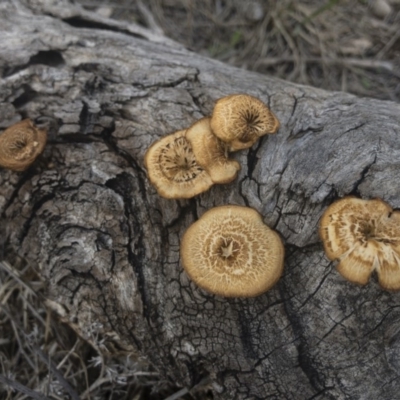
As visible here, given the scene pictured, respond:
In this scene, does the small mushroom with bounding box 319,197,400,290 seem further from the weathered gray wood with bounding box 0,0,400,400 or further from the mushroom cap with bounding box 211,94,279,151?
the mushroom cap with bounding box 211,94,279,151

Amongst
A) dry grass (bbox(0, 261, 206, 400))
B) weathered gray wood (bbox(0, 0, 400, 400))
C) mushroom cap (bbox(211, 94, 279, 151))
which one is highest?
mushroom cap (bbox(211, 94, 279, 151))

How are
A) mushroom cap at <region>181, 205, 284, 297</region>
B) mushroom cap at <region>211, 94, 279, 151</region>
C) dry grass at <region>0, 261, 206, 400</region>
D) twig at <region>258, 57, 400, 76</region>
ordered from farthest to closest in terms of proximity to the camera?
twig at <region>258, 57, 400, 76</region> < dry grass at <region>0, 261, 206, 400</region> < mushroom cap at <region>211, 94, 279, 151</region> < mushroom cap at <region>181, 205, 284, 297</region>

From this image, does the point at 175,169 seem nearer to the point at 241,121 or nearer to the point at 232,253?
the point at 241,121

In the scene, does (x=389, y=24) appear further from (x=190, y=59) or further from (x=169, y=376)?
(x=169, y=376)

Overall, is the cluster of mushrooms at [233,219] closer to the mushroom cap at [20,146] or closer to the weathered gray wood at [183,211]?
the mushroom cap at [20,146]

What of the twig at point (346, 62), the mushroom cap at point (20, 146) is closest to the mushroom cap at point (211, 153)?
the mushroom cap at point (20, 146)

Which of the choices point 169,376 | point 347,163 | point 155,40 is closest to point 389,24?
point 155,40

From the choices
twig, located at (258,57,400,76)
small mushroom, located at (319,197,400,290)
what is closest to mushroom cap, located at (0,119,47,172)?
small mushroom, located at (319,197,400,290)
